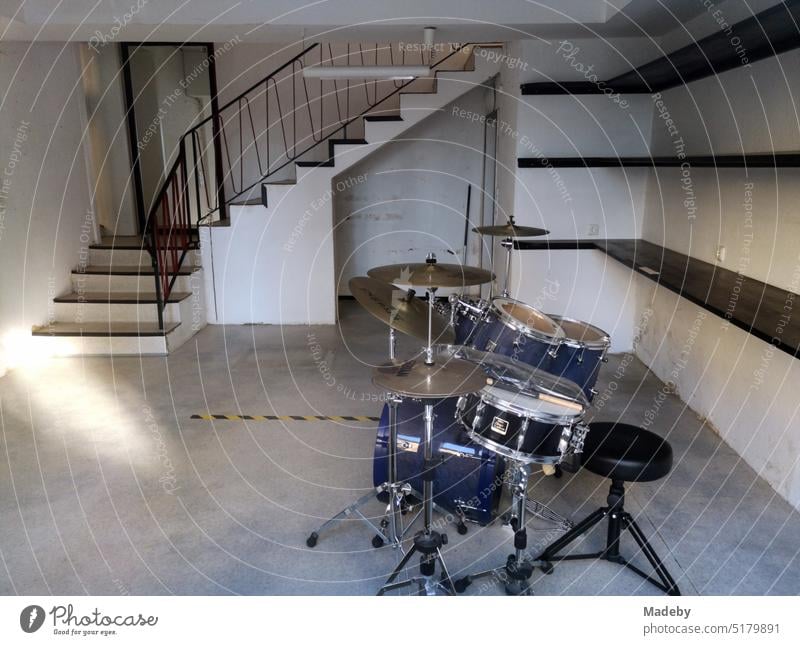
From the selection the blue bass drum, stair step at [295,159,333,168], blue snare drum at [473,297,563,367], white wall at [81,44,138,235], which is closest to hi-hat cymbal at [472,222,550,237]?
blue snare drum at [473,297,563,367]

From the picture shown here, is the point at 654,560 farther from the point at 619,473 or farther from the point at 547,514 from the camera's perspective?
the point at 547,514

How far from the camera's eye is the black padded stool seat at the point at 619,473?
7.11ft

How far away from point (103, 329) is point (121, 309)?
24cm

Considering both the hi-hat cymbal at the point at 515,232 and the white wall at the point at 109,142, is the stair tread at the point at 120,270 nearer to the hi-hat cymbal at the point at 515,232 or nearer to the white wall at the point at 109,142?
the white wall at the point at 109,142

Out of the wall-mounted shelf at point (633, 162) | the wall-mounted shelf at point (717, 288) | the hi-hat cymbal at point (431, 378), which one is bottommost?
the hi-hat cymbal at point (431, 378)

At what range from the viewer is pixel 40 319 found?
4949mm

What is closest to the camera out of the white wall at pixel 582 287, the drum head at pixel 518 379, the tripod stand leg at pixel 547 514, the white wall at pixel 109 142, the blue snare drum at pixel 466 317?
the drum head at pixel 518 379

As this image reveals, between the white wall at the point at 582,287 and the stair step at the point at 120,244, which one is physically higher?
the stair step at the point at 120,244

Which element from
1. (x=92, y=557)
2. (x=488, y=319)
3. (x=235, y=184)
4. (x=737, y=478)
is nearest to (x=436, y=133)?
(x=235, y=184)

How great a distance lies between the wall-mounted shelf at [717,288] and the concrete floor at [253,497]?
0.85m

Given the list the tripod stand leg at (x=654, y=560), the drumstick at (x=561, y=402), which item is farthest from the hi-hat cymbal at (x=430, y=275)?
the tripod stand leg at (x=654, y=560)

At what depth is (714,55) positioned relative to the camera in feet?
9.67

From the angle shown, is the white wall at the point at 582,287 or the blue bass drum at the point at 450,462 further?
the white wall at the point at 582,287

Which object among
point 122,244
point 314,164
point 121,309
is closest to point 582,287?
point 314,164
